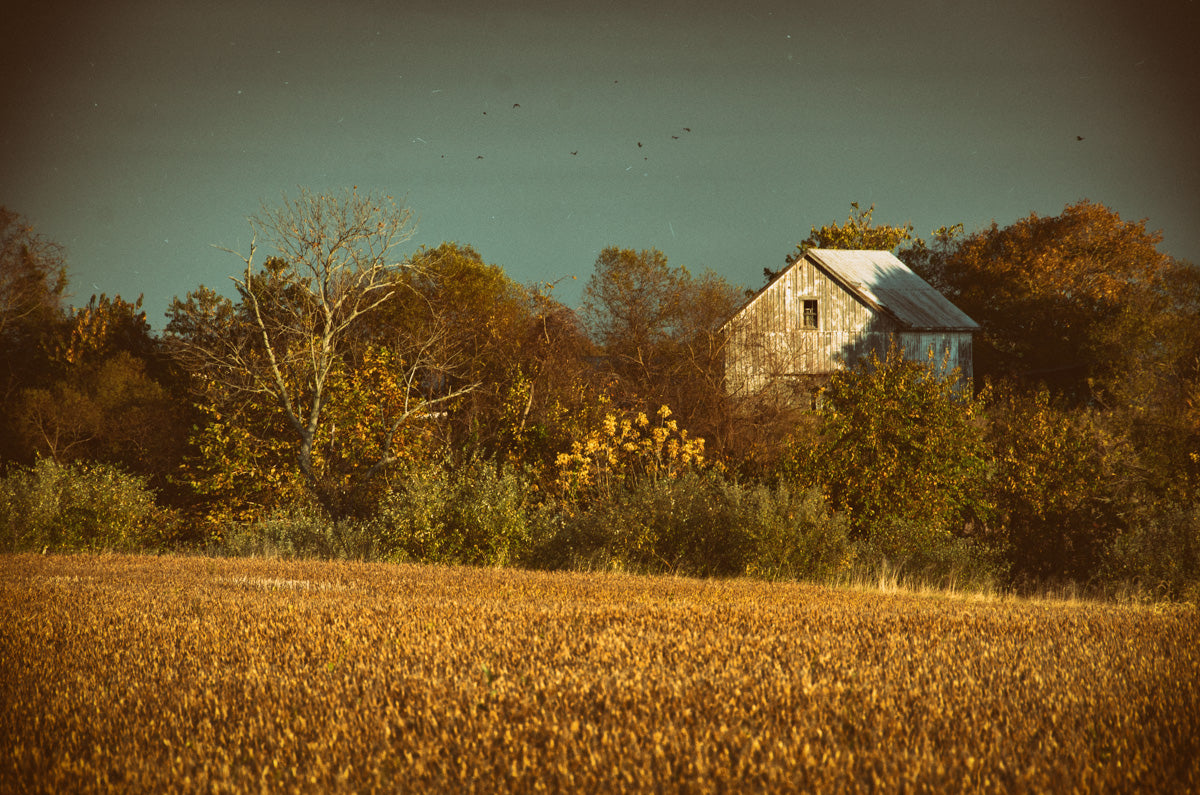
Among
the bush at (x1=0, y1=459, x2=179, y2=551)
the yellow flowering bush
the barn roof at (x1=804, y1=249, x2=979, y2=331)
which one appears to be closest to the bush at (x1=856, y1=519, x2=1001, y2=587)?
the yellow flowering bush

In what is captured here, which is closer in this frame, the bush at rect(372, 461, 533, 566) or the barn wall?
the bush at rect(372, 461, 533, 566)

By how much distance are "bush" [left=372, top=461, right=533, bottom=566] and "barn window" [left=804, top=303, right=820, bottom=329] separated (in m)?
25.0

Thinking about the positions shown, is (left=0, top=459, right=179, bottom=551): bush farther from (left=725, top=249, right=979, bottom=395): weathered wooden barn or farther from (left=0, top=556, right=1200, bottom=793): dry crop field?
(left=725, top=249, right=979, bottom=395): weathered wooden barn

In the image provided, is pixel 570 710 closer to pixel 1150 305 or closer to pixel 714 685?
pixel 714 685

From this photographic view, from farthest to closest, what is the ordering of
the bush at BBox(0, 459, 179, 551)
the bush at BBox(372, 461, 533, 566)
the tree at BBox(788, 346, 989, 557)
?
the tree at BBox(788, 346, 989, 557) → the bush at BBox(0, 459, 179, 551) → the bush at BBox(372, 461, 533, 566)

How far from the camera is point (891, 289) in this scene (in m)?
42.1

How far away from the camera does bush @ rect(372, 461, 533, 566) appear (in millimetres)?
15969

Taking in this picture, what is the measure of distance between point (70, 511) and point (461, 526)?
26.8 ft

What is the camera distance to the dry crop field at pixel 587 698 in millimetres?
3615

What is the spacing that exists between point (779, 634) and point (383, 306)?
28.5m

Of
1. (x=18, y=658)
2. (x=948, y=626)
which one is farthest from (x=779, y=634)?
(x=18, y=658)

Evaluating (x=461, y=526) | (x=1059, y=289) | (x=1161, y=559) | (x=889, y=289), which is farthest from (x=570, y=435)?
(x=1059, y=289)

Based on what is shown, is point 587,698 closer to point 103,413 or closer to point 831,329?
point 103,413

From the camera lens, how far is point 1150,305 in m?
38.2
